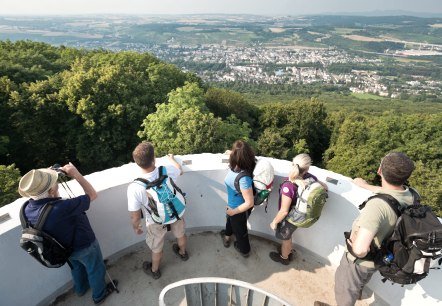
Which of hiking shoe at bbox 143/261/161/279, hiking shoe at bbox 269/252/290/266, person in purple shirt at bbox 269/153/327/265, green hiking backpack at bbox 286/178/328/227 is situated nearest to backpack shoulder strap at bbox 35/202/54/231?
hiking shoe at bbox 143/261/161/279

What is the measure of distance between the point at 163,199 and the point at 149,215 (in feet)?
1.04

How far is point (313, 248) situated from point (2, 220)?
3.68 meters

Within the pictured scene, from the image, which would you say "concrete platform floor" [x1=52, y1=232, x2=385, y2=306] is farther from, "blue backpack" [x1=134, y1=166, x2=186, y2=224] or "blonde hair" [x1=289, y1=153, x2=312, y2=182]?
"blonde hair" [x1=289, y1=153, x2=312, y2=182]

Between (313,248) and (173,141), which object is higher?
(313,248)

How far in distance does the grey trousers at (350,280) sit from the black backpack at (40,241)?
9.35ft

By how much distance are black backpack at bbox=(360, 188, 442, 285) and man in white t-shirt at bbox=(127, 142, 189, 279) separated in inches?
87.4

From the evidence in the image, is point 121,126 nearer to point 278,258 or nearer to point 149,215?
point 149,215

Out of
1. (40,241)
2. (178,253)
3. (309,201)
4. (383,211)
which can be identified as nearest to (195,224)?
(178,253)

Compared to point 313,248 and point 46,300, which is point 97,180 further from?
point 313,248

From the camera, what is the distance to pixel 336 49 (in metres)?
192

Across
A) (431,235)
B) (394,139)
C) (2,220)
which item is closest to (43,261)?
(2,220)

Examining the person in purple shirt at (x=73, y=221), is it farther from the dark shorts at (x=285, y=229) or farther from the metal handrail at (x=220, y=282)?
the dark shorts at (x=285, y=229)

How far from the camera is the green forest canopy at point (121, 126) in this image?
16.8 metres

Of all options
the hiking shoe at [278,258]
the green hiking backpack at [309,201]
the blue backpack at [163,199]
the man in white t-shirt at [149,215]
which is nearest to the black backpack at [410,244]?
the green hiking backpack at [309,201]
